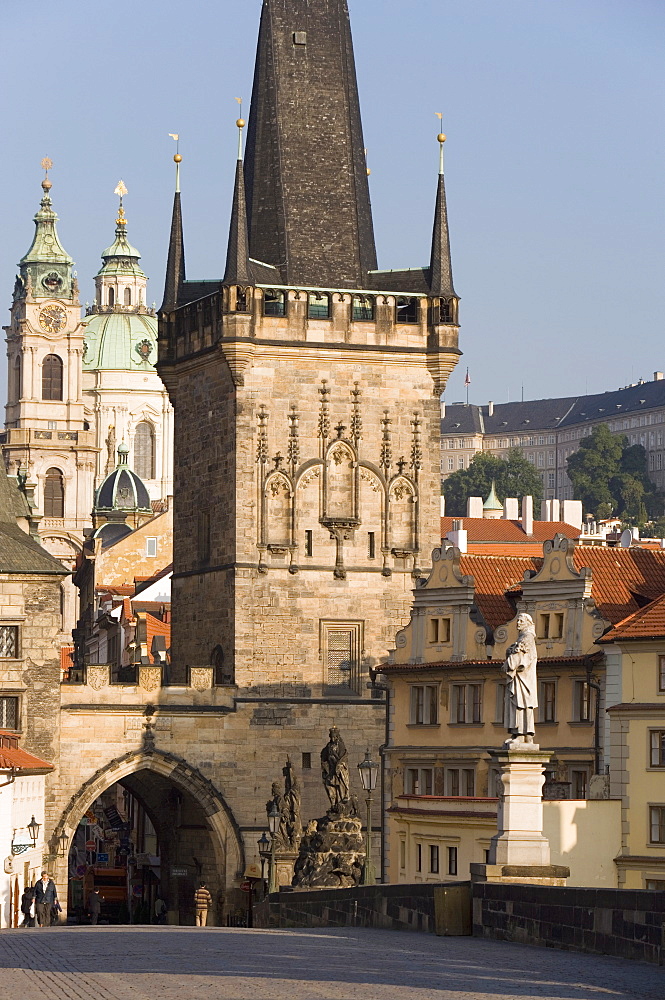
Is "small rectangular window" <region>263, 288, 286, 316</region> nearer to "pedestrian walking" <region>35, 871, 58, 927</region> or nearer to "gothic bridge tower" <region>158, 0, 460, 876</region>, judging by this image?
"gothic bridge tower" <region>158, 0, 460, 876</region>

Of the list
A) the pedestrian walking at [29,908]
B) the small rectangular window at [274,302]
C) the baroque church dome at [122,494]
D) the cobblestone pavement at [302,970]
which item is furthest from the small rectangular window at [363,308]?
the baroque church dome at [122,494]

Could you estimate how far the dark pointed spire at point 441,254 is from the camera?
228 ft

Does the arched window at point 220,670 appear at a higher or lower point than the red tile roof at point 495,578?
lower

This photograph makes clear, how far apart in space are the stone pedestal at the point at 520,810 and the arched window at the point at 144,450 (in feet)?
513

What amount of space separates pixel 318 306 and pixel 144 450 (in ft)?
410

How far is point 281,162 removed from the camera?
6931cm

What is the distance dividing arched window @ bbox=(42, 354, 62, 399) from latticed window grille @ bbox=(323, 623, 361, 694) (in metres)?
105

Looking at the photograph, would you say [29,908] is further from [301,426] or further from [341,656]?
[301,426]

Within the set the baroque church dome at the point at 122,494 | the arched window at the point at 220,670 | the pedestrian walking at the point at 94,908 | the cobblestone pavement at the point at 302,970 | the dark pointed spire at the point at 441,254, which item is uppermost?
the baroque church dome at the point at 122,494

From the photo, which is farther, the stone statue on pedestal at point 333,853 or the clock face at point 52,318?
the clock face at point 52,318

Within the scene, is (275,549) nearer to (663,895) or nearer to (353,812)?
(353,812)

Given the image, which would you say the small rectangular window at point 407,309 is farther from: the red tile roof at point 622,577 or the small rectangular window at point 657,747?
the small rectangular window at point 657,747

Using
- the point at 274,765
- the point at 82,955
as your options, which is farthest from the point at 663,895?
the point at 274,765

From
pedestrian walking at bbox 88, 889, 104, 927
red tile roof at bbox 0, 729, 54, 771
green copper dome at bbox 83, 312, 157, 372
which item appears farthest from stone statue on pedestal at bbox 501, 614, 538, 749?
green copper dome at bbox 83, 312, 157, 372
